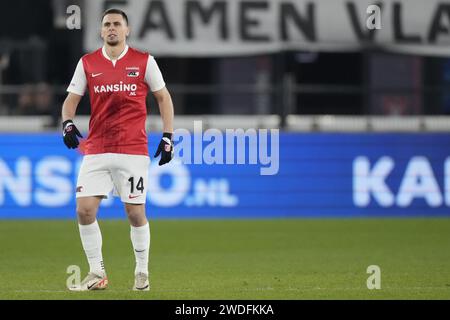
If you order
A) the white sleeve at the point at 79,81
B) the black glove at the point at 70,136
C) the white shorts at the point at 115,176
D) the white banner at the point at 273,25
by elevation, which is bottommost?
the white shorts at the point at 115,176

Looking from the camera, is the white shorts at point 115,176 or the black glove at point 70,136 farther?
the black glove at point 70,136

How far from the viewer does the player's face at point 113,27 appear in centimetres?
1085

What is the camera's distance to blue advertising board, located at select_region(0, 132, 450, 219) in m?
19.7

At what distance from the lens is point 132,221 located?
11.0 metres

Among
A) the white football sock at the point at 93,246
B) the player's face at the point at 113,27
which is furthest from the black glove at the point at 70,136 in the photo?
the player's face at the point at 113,27

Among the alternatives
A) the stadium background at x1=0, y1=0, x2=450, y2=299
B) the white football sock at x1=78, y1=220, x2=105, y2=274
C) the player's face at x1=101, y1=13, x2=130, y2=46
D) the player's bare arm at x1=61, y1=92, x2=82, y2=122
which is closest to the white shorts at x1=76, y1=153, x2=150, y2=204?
the white football sock at x1=78, y1=220, x2=105, y2=274

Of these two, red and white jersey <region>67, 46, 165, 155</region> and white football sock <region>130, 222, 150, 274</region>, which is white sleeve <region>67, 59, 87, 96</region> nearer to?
red and white jersey <region>67, 46, 165, 155</region>

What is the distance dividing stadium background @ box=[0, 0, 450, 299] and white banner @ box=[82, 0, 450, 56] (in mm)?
22

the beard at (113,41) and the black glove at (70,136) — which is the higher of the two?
the beard at (113,41)

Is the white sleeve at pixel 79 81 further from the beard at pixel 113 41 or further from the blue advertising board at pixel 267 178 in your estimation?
the blue advertising board at pixel 267 178

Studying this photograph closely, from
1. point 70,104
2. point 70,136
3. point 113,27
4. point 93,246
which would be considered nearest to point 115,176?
point 70,136

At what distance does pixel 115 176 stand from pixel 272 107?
10139mm

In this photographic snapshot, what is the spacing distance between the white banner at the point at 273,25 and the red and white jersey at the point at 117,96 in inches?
377
